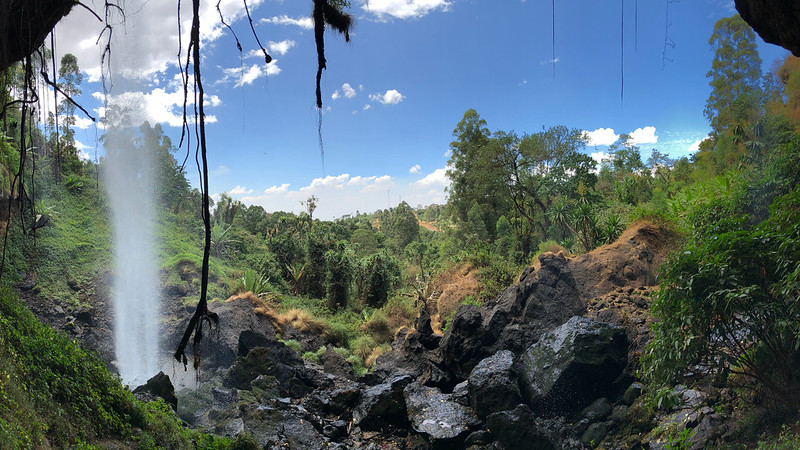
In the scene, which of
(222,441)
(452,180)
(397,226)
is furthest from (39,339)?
(397,226)

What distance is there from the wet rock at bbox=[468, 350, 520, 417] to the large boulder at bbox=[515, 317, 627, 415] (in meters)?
0.52

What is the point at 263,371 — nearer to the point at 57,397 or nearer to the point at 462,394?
the point at 462,394

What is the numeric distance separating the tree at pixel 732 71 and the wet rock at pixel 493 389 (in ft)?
72.3

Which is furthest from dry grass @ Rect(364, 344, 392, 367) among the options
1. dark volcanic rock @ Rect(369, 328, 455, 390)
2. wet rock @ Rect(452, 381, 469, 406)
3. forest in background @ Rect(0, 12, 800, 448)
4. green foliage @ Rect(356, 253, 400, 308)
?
wet rock @ Rect(452, 381, 469, 406)

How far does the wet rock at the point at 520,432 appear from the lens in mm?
9219

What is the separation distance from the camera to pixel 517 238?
2786 cm

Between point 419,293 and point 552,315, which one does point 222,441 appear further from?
point 419,293

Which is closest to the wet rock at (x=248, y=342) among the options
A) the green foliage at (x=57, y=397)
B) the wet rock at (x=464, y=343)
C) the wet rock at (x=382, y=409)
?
the wet rock at (x=382, y=409)

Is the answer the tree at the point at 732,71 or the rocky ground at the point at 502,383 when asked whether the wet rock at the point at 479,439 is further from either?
the tree at the point at 732,71

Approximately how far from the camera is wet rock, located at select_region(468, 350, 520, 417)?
10.4 metres

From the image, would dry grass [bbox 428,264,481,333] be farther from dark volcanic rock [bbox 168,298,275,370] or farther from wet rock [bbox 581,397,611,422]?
wet rock [bbox 581,397,611,422]

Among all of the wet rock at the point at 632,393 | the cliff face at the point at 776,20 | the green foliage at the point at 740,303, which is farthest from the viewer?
the wet rock at the point at 632,393

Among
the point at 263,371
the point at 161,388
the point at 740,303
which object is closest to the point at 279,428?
the point at 161,388

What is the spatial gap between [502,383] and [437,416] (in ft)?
5.46
